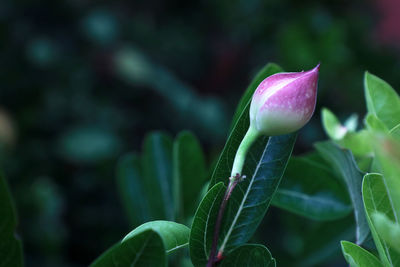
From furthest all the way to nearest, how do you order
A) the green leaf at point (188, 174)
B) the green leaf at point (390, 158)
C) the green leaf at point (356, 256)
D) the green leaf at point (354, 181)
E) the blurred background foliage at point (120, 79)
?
the blurred background foliage at point (120, 79) < the green leaf at point (188, 174) < the green leaf at point (354, 181) < the green leaf at point (356, 256) < the green leaf at point (390, 158)

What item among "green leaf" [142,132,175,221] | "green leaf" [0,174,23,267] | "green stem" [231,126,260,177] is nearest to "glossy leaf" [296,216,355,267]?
"green leaf" [142,132,175,221]

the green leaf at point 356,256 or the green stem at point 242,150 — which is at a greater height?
the green stem at point 242,150

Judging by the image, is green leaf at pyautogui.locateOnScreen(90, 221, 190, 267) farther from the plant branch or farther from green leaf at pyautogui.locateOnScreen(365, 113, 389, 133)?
green leaf at pyautogui.locateOnScreen(365, 113, 389, 133)

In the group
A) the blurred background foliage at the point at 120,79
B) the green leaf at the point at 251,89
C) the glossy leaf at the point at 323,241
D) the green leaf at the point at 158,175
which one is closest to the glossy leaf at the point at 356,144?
the green leaf at the point at 251,89

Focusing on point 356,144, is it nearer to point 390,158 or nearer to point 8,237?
point 390,158

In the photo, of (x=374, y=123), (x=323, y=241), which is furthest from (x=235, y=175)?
(x=323, y=241)

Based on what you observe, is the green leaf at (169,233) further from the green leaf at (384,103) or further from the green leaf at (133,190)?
the green leaf at (133,190)

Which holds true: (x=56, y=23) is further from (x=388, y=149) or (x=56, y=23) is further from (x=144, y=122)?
(x=388, y=149)

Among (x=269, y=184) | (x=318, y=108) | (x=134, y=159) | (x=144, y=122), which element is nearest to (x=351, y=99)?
(x=318, y=108)
